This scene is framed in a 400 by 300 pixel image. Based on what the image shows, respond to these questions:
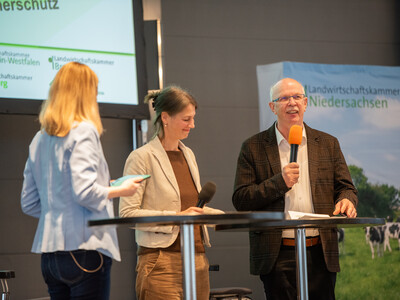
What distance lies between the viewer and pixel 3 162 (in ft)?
16.0

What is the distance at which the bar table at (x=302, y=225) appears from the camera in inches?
100

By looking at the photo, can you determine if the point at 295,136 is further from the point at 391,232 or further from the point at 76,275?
the point at 391,232

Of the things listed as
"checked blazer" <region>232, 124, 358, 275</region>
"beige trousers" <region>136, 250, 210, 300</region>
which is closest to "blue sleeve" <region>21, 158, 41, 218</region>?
"beige trousers" <region>136, 250, 210, 300</region>

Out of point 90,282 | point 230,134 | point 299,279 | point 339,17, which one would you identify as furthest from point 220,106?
point 90,282

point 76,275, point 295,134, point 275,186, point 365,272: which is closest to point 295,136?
point 295,134

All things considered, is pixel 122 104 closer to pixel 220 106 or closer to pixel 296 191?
pixel 220 106

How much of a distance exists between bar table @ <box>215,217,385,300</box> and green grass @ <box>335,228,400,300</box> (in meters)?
2.47

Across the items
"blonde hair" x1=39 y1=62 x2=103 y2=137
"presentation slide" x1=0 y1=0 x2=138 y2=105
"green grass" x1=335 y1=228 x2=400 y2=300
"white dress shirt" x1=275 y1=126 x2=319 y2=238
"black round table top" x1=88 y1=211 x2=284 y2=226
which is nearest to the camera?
"black round table top" x1=88 y1=211 x2=284 y2=226

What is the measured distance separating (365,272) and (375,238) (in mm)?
328

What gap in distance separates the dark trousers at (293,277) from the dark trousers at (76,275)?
51.9 inches

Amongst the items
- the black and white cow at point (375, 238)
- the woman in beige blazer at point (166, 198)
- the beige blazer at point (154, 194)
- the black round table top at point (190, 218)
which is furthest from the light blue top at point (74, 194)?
the black and white cow at point (375, 238)

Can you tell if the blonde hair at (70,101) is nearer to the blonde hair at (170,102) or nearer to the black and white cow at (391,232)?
the blonde hair at (170,102)

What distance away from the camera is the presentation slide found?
4516 mm

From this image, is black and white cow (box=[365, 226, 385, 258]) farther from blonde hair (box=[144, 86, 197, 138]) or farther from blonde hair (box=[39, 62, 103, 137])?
blonde hair (box=[39, 62, 103, 137])
